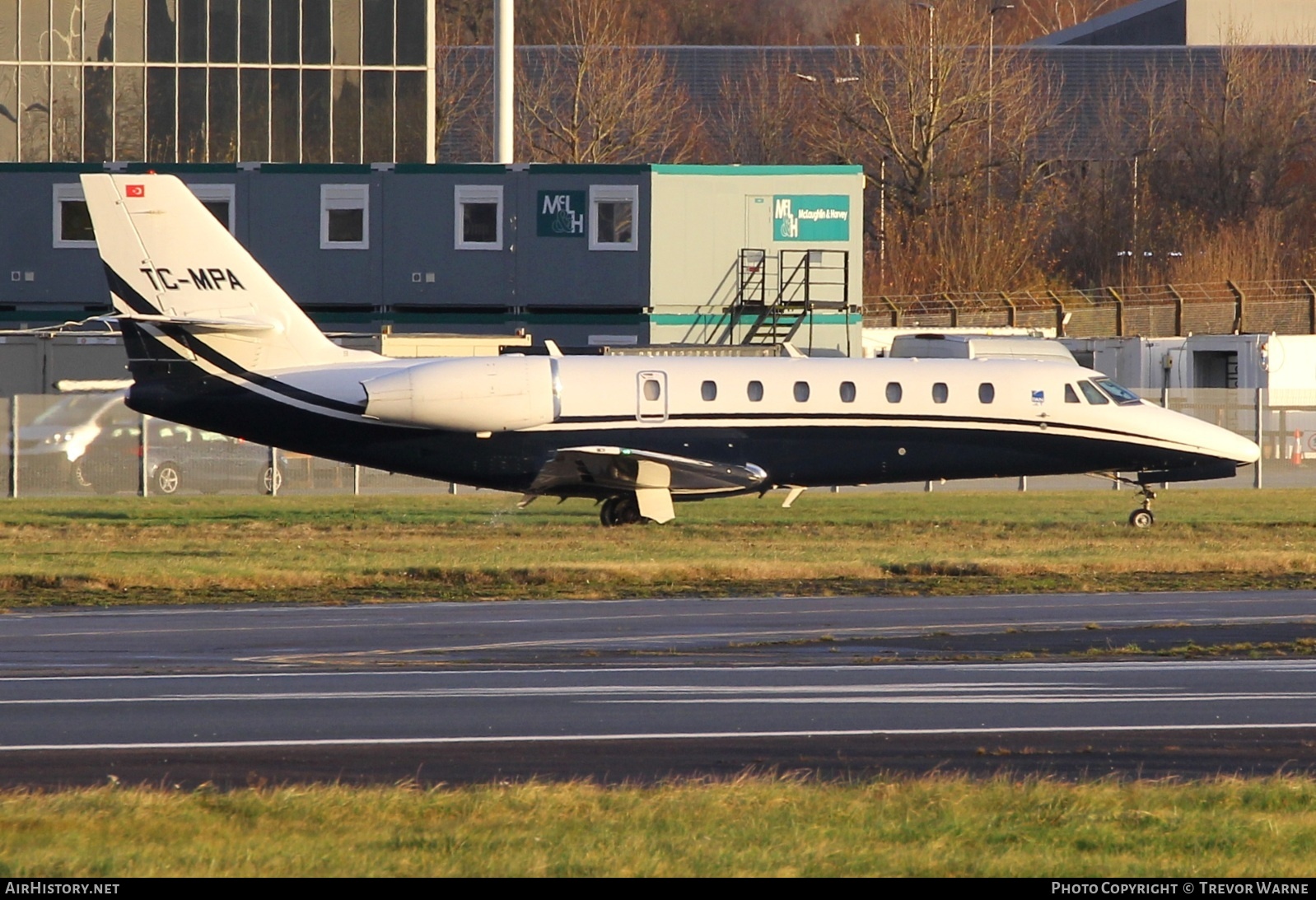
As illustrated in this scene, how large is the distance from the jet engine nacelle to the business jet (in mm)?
27

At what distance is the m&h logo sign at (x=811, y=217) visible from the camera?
1674 inches

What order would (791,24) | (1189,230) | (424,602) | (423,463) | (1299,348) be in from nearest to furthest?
(424,602), (423,463), (1299,348), (1189,230), (791,24)

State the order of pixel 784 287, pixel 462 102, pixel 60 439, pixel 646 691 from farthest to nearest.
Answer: pixel 462 102 < pixel 784 287 < pixel 60 439 < pixel 646 691

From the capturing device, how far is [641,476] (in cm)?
2848

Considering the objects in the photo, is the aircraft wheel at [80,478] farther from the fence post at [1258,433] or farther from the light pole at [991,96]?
the light pole at [991,96]

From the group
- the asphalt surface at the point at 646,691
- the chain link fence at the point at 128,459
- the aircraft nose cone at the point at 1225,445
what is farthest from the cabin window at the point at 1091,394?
the chain link fence at the point at 128,459

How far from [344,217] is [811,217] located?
10701 mm

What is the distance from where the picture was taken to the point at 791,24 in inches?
5148

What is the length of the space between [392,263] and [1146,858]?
1415 inches

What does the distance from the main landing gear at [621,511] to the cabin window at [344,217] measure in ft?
49.9

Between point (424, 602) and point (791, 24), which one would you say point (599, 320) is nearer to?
point (424, 602)

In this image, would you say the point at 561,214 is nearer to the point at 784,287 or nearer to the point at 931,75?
the point at 784,287

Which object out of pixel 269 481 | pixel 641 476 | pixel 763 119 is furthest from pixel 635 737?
pixel 763 119

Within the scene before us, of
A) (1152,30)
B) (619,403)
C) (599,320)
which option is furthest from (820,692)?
(1152,30)
